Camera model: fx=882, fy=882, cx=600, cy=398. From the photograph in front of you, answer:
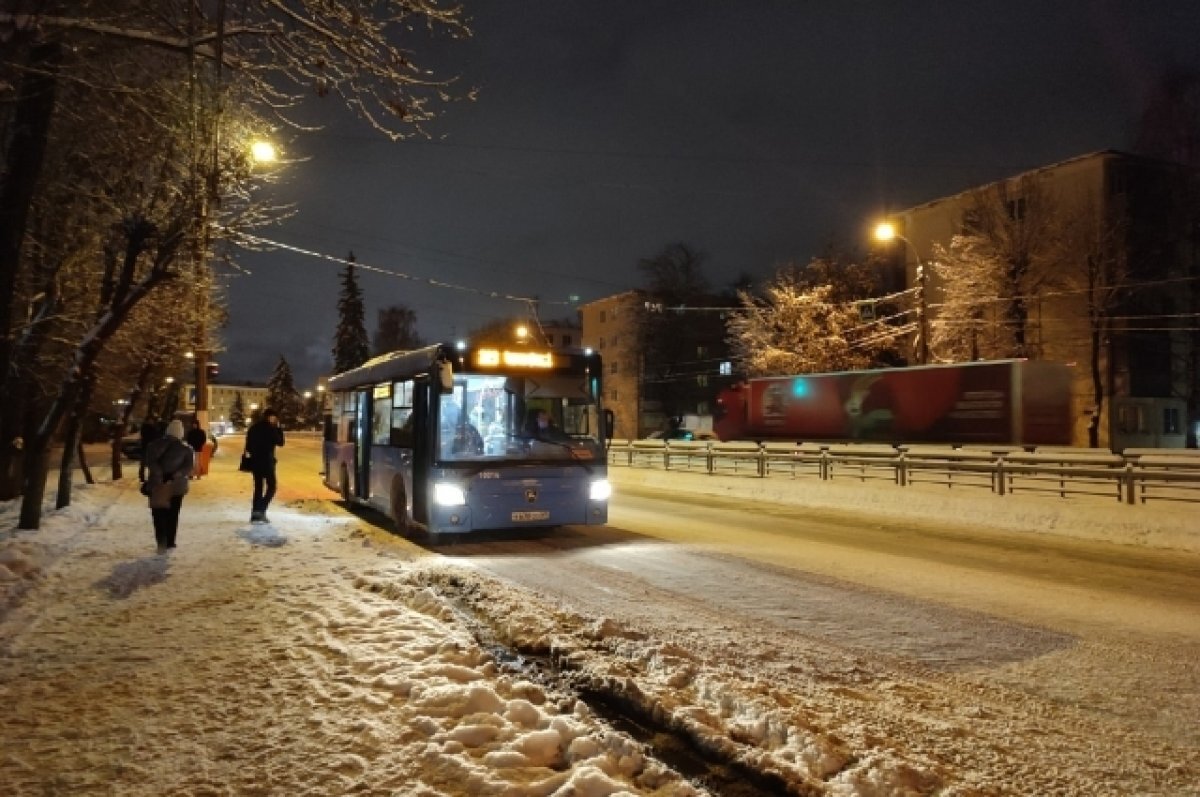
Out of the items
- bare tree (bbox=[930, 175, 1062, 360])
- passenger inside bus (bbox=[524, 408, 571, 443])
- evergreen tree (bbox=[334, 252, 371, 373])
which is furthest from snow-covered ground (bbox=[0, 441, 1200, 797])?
evergreen tree (bbox=[334, 252, 371, 373])

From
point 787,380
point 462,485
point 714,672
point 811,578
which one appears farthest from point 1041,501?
point 787,380

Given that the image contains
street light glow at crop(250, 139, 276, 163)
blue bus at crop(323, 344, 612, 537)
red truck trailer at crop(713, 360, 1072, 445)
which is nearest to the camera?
street light glow at crop(250, 139, 276, 163)

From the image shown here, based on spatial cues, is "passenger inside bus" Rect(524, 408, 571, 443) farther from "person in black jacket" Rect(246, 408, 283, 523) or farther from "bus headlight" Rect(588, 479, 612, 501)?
"person in black jacket" Rect(246, 408, 283, 523)

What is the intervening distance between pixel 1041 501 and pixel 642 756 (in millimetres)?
14679

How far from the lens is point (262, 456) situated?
1529 centimetres

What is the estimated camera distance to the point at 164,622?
24.9ft

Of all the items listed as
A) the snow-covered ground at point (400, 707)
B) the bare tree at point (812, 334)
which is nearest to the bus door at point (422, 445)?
the snow-covered ground at point (400, 707)

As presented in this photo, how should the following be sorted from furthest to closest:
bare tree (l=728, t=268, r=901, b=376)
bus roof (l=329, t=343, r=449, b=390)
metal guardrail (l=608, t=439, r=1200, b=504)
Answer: bare tree (l=728, t=268, r=901, b=376) < metal guardrail (l=608, t=439, r=1200, b=504) < bus roof (l=329, t=343, r=449, b=390)

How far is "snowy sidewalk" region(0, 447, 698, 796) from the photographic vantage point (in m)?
4.35

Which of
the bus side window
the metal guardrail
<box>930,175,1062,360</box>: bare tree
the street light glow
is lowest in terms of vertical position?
the metal guardrail

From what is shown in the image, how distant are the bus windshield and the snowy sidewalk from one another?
9.01 feet

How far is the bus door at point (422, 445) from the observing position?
40.9 feet

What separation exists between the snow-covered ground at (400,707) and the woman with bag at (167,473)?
2360mm

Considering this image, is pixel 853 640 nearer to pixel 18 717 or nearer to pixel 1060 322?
pixel 18 717
